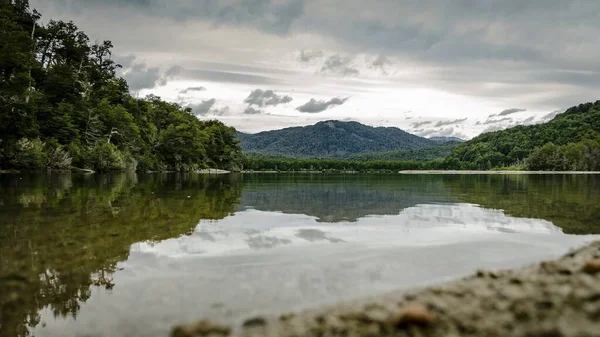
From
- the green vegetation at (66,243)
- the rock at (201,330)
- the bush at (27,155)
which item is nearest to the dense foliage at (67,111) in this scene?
the bush at (27,155)

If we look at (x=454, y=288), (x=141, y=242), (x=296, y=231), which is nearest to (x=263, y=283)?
(x=454, y=288)

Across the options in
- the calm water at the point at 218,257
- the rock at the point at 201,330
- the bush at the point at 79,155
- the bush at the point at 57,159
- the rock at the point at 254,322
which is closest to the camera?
the rock at the point at 201,330

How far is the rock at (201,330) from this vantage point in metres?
4.97

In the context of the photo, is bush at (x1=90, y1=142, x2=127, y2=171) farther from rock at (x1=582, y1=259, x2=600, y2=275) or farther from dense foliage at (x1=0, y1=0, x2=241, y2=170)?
rock at (x1=582, y1=259, x2=600, y2=275)

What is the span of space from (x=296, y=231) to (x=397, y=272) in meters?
5.79

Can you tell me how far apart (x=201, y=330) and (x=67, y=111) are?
265 ft

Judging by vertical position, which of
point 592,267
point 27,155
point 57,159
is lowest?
point 592,267

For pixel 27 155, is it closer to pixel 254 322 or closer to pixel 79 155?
pixel 79 155

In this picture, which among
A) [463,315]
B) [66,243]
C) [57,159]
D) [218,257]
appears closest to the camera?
[463,315]

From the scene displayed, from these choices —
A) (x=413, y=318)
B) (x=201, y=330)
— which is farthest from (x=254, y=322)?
(x=413, y=318)

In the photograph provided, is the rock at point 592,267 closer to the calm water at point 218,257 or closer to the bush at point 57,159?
the calm water at point 218,257

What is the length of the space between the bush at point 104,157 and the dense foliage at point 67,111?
0.16 meters

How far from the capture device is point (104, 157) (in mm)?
75875

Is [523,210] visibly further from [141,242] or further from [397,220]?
[141,242]
